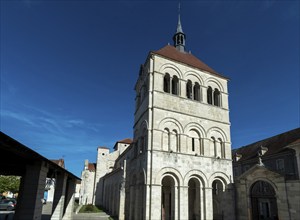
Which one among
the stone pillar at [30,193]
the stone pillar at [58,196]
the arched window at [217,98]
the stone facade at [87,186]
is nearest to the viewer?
the stone pillar at [30,193]

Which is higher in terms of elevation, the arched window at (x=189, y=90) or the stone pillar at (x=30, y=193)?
the arched window at (x=189, y=90)

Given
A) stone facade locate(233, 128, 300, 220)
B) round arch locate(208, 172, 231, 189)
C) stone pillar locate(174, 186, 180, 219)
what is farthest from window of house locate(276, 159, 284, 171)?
stone pillar locate(174, 186, 180, 219)

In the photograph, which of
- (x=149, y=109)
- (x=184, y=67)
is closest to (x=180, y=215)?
(x=149, y=109)

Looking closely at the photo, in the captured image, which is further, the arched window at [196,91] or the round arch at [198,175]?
the arched window at [196,91]

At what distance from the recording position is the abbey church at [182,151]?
1578 cm

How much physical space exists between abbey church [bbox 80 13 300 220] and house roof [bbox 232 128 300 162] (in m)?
2.51

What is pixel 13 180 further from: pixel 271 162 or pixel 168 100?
pixel 271 162

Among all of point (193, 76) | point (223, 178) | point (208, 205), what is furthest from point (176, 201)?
point (193, 76)

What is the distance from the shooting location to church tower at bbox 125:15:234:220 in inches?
625

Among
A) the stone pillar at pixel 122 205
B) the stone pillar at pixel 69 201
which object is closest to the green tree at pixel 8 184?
the stone pillar at pixel 69 201

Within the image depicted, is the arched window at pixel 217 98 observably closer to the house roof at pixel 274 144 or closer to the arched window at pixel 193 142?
the arched window at pixel 193 142

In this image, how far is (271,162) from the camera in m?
23.9

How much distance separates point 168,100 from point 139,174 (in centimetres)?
634

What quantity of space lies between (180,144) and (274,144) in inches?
584
